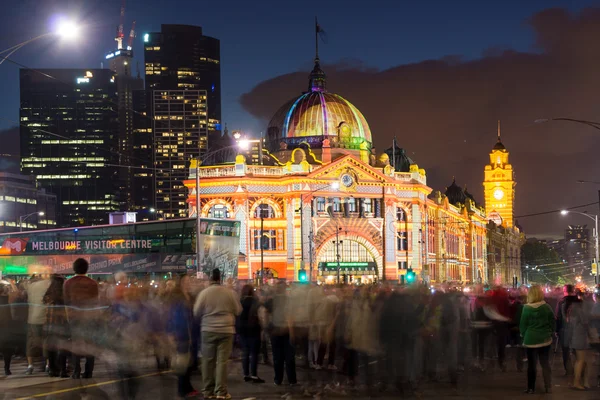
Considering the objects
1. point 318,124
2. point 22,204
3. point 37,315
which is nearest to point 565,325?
point 37,315

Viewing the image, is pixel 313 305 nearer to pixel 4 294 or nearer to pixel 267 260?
pixel 4 294

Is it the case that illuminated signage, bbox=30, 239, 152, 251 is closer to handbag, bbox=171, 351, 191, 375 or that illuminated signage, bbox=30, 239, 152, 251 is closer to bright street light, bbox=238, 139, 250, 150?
bright street light, bbox=238, 139, 250, 150

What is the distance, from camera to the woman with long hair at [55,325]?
58.8ft

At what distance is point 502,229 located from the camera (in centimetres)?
17200

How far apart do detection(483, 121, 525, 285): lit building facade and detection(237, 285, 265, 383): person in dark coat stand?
433 ft

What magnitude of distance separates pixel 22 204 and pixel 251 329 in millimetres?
167960

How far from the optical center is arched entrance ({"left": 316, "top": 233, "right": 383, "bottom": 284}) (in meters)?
93.8

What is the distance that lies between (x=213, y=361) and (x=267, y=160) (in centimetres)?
9018

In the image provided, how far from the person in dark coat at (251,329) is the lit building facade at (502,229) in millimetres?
132126

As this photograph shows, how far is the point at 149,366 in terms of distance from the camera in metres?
22.6

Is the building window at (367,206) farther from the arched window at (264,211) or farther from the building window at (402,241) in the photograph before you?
the arched window at (264,211)

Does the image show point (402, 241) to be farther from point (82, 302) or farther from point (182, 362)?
point (82, 302)

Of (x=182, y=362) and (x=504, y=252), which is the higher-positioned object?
(x=504, y=252)

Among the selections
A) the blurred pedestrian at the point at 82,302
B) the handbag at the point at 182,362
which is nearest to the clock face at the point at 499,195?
the handbag at the point at 182,362
